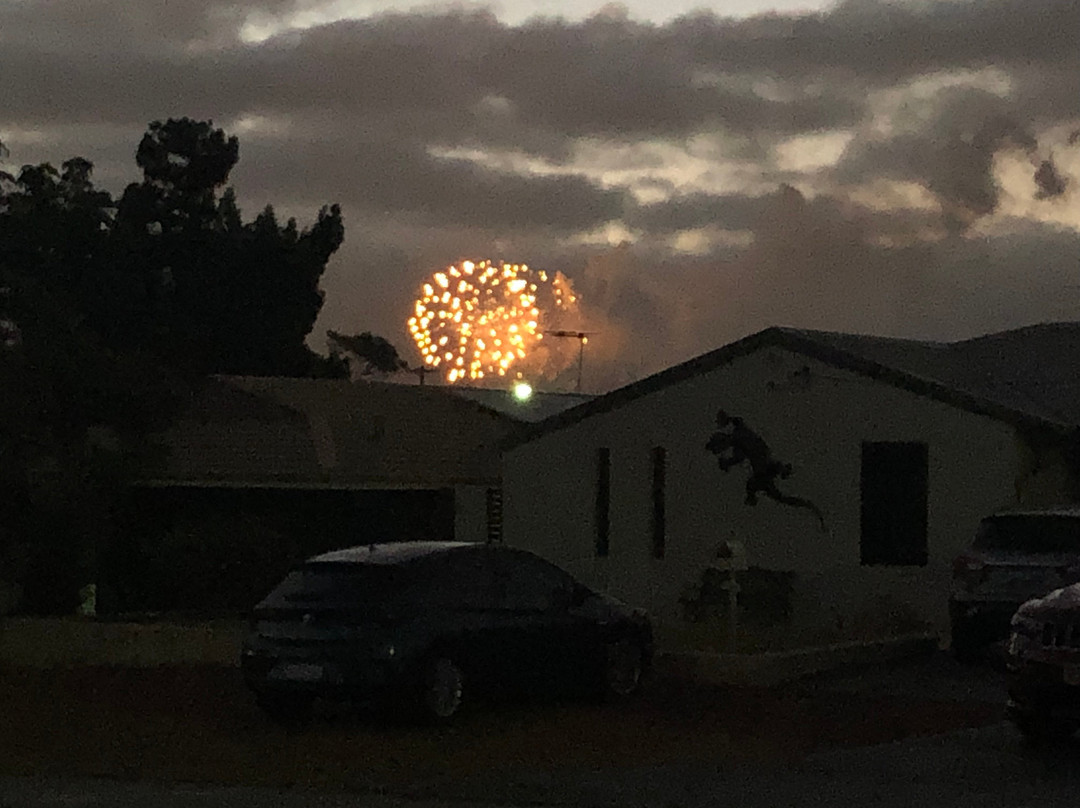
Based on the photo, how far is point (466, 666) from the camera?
15492 millimetres

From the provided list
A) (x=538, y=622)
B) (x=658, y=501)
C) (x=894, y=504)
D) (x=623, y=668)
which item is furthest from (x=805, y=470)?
(x=538, y=622)

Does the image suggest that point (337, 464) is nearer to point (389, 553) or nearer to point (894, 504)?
point (894, 504)

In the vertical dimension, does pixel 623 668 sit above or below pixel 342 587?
below

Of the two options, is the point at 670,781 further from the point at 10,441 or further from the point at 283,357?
the point at 283,357

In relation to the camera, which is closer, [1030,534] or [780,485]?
[1030,534]

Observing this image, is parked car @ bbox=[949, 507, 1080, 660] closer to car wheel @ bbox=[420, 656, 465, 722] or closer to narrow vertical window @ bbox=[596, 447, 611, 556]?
car wheel @ bbox=[420, 656, 465, 722]

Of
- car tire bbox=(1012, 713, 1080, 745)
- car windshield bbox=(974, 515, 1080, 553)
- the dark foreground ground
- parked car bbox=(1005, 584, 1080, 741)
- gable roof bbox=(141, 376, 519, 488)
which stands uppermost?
gable roof bbox=(141, 376, 519, 488)

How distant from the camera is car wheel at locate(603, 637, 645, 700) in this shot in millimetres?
16797

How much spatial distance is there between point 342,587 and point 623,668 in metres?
3.09

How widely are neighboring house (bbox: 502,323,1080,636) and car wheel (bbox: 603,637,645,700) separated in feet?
15.6

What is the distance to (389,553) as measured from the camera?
1577 cm

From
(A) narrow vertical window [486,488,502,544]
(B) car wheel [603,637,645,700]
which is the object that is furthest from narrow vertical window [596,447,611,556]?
(B) car wheel [603,637,645,700]

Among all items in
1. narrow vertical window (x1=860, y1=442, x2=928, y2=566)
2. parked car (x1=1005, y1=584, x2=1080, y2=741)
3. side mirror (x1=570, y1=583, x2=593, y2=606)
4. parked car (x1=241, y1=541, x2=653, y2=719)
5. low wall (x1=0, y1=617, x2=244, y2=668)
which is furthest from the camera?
narrow vertical window (x1=860, y1=442, x2=928, y2=566)

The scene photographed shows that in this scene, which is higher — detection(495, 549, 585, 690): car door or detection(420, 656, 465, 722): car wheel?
detection(495, 549, 585, 690): car door
